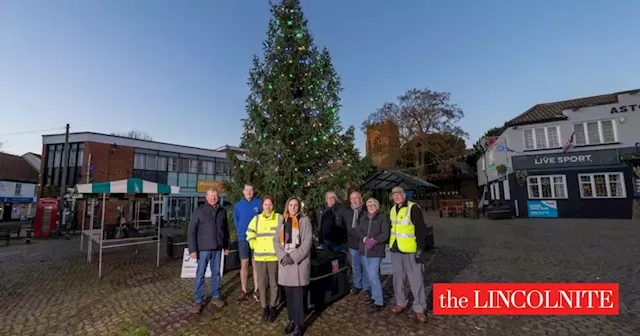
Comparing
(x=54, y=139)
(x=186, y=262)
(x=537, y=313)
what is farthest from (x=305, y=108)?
(x=54, y=139)

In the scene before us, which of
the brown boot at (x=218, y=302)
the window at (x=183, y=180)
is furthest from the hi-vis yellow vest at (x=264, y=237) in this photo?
the window at (x=183, y=180)

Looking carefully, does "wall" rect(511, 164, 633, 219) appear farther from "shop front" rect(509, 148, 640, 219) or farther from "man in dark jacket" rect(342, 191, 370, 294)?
"man in dark jacket" rect(342, 191, 370, 294)

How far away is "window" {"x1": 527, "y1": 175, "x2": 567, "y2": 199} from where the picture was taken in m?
19.9

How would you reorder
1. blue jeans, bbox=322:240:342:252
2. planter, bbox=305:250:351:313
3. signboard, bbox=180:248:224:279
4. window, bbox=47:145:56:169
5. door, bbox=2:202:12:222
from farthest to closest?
door, bbox=2:202:12:222 < window, bbox=47:145:56:169 < signboard, bbox=180:248:224:279 < blue jeans, bbox=322:240:342:252 < planter, bbox=305:250:351:313

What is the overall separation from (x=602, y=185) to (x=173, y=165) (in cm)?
3273

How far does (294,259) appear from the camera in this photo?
3.72 metres

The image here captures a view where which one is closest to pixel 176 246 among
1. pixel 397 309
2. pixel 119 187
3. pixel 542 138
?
pixel 119 187

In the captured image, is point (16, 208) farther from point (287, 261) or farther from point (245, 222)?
point (287, 261)

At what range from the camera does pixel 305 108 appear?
8484mm

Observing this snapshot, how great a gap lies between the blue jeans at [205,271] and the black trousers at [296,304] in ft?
5.53

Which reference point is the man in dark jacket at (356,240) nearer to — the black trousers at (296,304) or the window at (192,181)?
the black trousers at (296,304)

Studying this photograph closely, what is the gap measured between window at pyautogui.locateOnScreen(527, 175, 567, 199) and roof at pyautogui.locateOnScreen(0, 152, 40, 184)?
51.3m

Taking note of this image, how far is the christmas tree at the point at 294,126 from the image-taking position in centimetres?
782

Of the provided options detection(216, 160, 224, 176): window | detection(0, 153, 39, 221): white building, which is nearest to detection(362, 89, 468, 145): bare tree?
detection(216, 160, 224, 176): window
